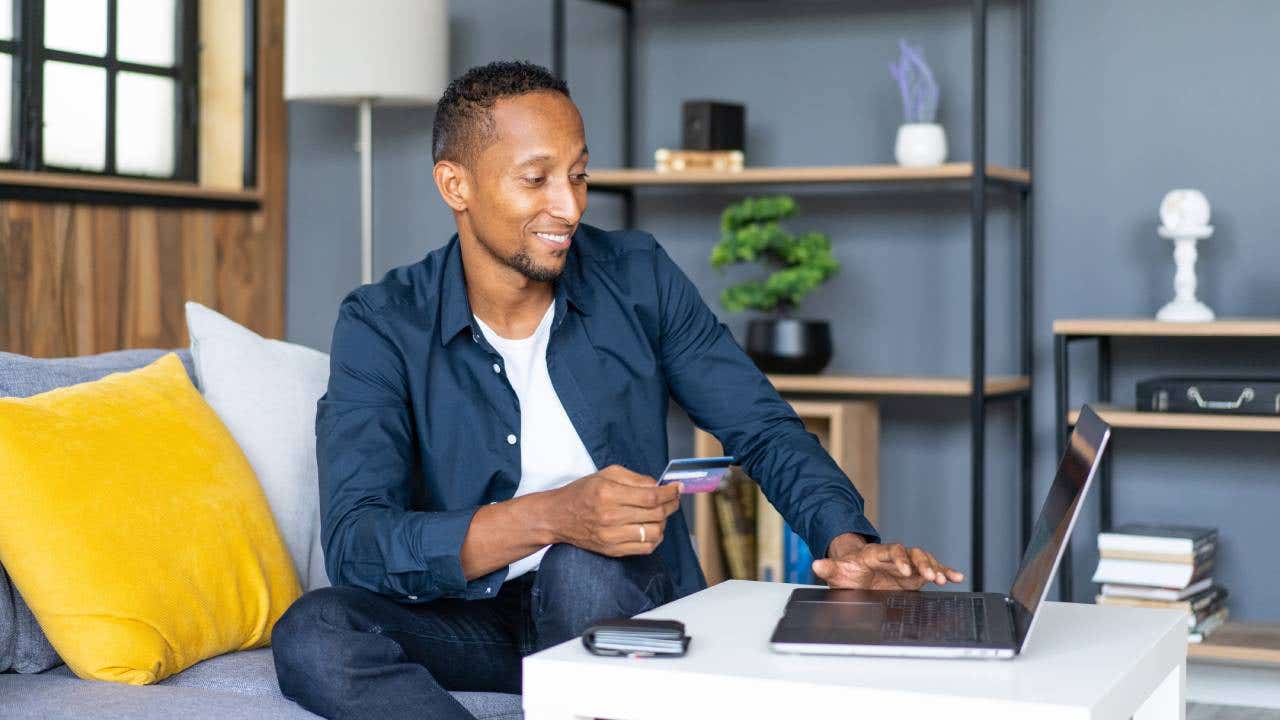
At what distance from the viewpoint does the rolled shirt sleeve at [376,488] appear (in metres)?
1.61

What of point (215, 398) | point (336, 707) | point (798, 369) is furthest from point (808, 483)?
point (798, 369)

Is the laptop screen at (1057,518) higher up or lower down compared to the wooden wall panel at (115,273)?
lower down

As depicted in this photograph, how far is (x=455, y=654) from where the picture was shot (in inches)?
67.6

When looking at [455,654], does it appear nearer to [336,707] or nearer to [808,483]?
[336,707]

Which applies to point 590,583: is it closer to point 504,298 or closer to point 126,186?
point 504,298

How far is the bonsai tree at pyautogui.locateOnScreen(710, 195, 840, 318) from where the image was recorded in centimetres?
329

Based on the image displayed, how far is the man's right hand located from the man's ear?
1.85ft

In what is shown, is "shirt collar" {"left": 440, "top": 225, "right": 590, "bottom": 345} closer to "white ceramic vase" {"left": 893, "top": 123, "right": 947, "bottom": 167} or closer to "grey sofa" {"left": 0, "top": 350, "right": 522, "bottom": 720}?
"grey sofa" {"left": 0, "top": 350, "right": 522, "bottom": 720}

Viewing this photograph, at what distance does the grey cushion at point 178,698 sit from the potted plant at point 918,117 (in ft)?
6.11

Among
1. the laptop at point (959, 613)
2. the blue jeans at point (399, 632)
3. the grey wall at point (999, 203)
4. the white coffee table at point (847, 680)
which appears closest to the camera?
the white coffee table at point (847, 680)

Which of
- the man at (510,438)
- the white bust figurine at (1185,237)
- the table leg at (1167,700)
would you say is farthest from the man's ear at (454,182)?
the white bust figurine at (1185,237)

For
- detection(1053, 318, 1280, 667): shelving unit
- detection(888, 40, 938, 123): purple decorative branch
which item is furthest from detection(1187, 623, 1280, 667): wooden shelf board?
detection(888, 40, 938, 123): purple decorative branch

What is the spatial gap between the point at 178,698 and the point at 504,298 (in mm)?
627

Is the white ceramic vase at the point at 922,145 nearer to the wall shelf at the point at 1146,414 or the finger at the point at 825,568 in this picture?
the wall shelf at the point at 1146,414
